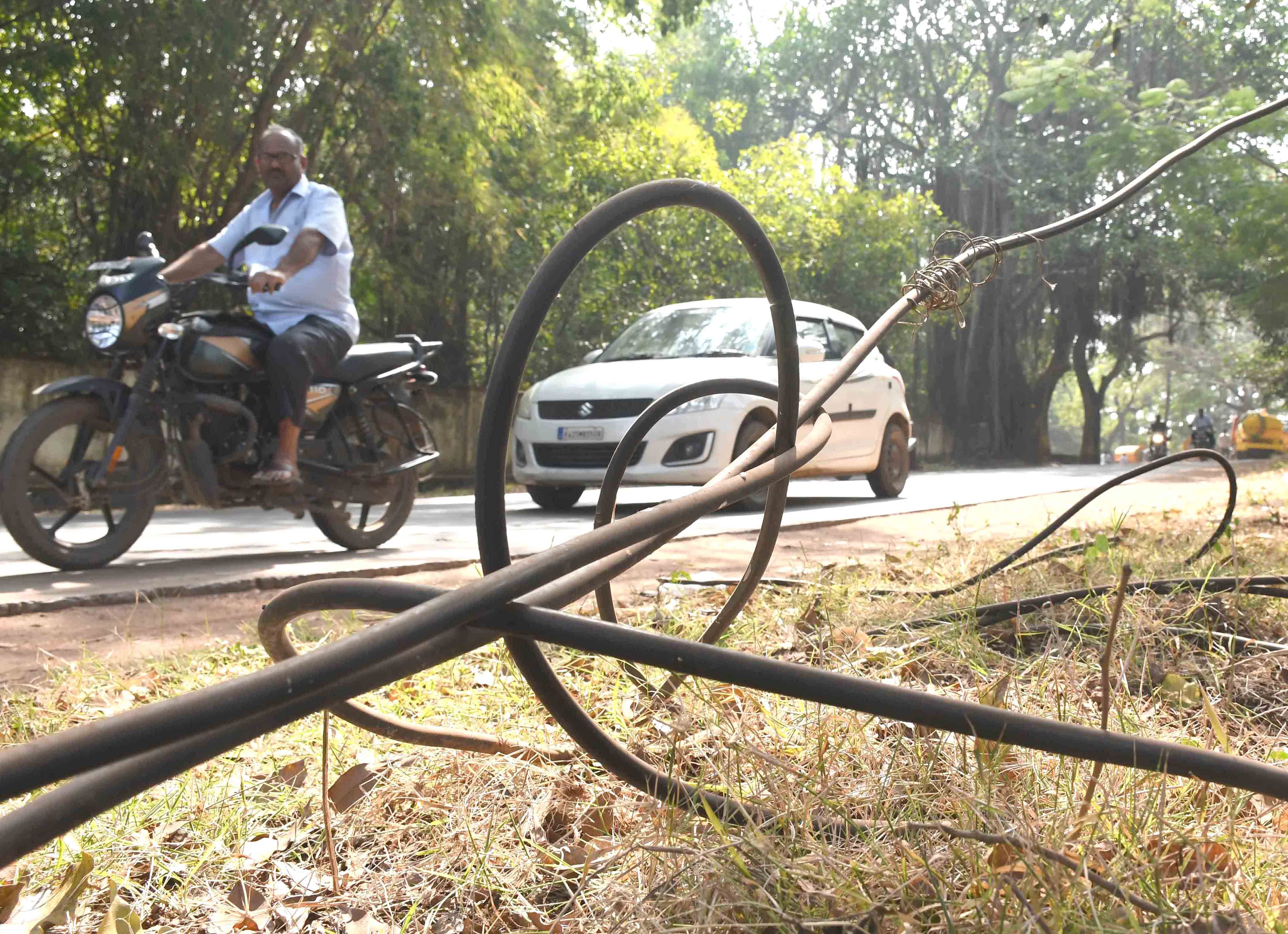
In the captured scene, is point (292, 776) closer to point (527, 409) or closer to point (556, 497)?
point (527, 409)

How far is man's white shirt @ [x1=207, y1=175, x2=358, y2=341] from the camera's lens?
218 inches

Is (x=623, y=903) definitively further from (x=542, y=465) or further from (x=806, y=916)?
(x=542, y=465)

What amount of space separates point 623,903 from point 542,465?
7188mm

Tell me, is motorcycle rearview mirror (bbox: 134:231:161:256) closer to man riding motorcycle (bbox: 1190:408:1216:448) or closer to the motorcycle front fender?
the motorcycle front fender

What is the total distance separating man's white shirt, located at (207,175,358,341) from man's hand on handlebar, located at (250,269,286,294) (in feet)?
0.64

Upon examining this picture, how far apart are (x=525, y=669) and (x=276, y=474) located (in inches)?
175

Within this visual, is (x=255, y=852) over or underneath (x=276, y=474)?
underneath

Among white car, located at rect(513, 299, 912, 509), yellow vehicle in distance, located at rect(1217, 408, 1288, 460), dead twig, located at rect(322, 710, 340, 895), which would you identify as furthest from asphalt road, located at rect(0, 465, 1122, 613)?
yellow vehicle in distance, located at rect(1217, 408, 1288, 460)

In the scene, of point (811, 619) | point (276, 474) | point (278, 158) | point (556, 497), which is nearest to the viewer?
point (811, 619)

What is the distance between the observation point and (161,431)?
5.24 metres

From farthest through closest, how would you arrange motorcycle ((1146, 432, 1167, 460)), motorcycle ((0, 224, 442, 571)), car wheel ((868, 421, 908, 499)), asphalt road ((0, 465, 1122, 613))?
motorcycle ((1146, 432, 1167, 460)) < car wheel ((868, 421, 908, 499)) < motorcycle ((0, 224, 442, 571)) < asphalt road ((0, 465, 1122, 613))

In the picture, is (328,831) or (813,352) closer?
(328,831)

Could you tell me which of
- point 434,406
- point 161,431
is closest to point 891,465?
point 434,406

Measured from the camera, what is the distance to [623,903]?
136cm
